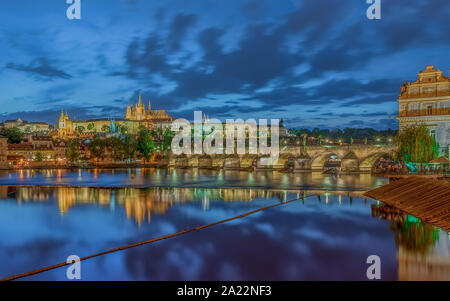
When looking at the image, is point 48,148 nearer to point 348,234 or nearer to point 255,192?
point 255,192

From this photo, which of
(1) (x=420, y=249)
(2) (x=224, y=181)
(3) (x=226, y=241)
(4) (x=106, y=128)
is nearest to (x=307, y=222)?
(3) (x=226, y=241)

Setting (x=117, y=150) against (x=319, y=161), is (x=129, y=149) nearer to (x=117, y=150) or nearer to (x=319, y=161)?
(x=117, y=150)

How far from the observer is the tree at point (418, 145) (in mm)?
34116

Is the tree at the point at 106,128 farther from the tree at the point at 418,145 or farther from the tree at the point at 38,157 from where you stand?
the tree at the point at 418,145

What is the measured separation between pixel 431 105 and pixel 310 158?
3064 centimetres

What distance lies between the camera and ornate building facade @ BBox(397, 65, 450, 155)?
121ft

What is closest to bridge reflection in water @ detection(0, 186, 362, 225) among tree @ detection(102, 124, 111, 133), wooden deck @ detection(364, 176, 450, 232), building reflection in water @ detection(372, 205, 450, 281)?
wooden deck @ detection(364, 176, 450, 232)

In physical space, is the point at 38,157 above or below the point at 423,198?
above

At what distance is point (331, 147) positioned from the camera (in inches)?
2495

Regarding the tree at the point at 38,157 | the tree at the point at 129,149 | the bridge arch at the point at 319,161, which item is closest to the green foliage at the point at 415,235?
the bridge arch at the point at 319,161

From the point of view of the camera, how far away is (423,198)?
22.1 m

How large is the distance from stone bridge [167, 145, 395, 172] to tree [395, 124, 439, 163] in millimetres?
15629
